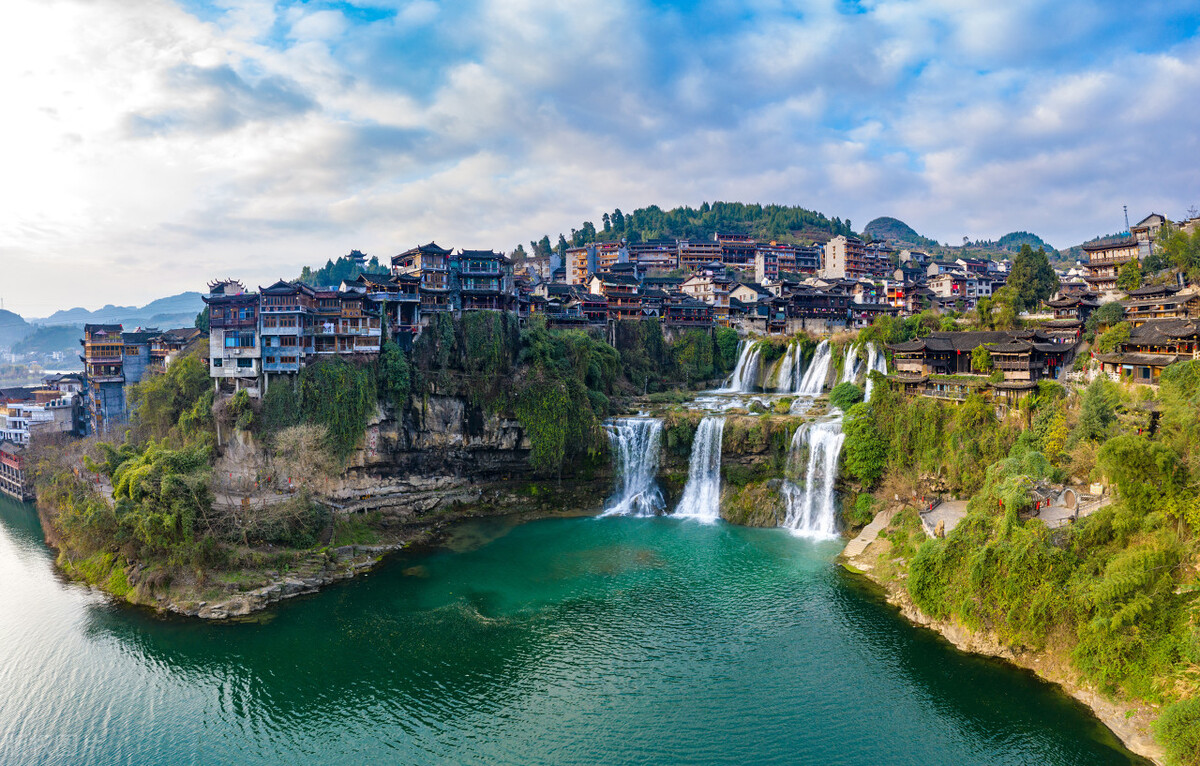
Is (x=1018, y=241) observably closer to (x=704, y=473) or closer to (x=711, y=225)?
(x=711, y=225)

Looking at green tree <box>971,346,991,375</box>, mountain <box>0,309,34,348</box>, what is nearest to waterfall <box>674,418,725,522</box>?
green tree <box>971,346,991,375</box>

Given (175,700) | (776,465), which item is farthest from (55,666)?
(776,465)

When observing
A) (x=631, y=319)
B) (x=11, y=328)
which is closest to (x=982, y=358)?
(x=631, y=319)

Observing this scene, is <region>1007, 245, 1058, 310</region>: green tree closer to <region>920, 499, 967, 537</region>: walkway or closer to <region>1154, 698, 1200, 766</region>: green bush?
<region>920, 499, 967, 537</region>: walkway

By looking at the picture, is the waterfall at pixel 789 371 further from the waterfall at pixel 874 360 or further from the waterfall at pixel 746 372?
the waterfall at pixel 874 360

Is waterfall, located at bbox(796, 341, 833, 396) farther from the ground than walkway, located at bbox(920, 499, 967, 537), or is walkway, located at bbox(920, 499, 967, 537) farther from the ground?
waterfall, located at bbox(796, 341, 833, 396)

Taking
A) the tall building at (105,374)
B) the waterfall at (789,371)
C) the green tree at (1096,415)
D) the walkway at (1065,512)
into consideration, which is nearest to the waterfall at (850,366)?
the waterfall at (789,371)

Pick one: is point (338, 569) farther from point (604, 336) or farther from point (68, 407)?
point (68, 407)
